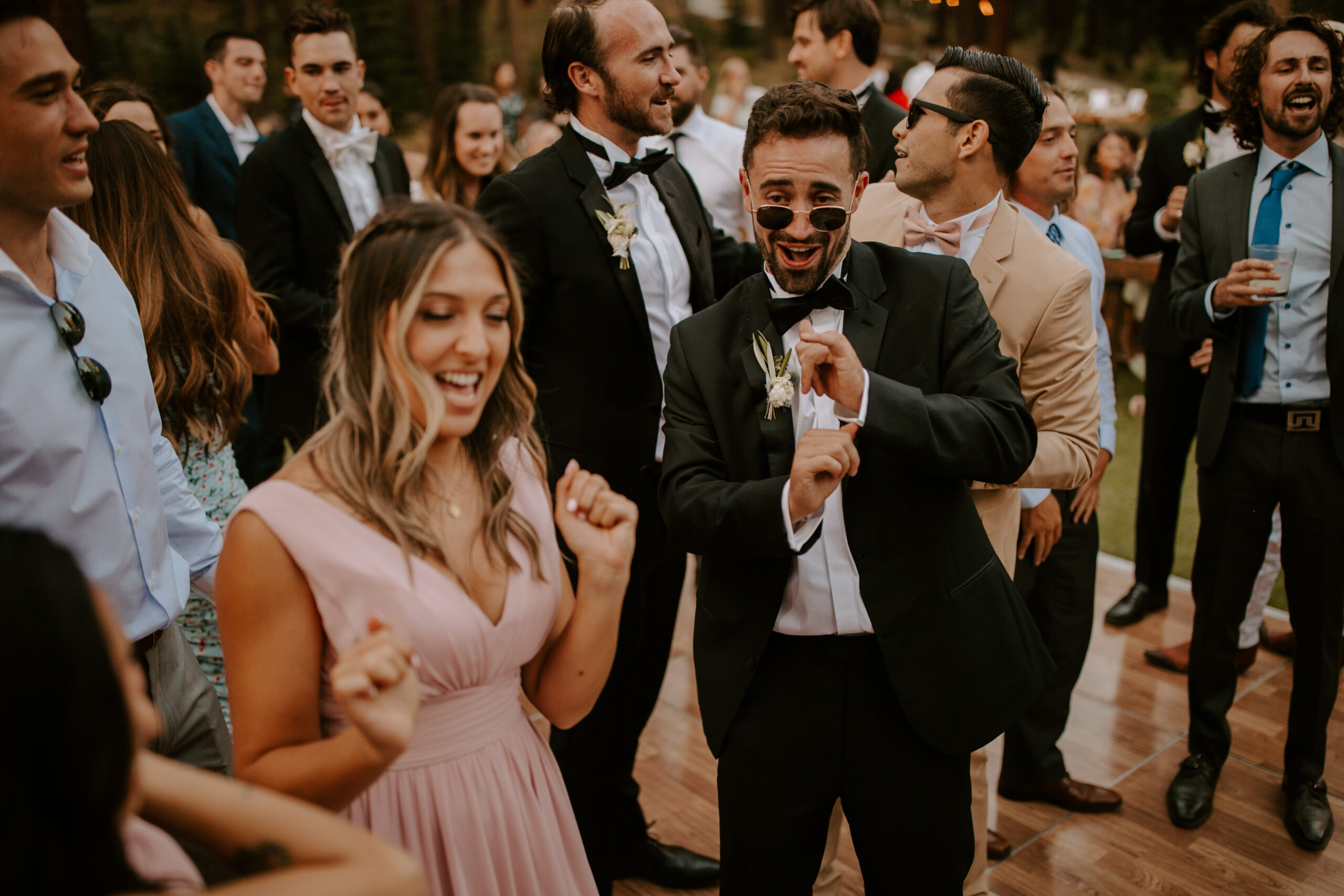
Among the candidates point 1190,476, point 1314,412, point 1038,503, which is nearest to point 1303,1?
point 1190,476

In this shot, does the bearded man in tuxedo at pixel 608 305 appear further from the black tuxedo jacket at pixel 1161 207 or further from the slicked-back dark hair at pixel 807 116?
the black tuxedo jacket at pixel 1161 207

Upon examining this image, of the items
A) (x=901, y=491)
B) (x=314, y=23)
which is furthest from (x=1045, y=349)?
(x=314, y=23)

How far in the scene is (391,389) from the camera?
1.48 meters

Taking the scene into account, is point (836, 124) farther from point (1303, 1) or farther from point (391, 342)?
point (1303, 1)

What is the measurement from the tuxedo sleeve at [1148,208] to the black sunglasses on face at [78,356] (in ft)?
13.1

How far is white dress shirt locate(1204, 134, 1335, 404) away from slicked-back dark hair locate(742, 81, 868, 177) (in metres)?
1.70

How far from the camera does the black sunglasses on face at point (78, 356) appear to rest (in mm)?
1673

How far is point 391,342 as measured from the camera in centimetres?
147

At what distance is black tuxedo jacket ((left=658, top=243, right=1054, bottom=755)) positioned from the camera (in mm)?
1744

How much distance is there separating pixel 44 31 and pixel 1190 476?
6.87 metres

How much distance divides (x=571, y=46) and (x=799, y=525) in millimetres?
1614

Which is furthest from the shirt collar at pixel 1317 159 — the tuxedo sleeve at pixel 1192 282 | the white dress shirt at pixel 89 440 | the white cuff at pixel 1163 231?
the white dress shirt at pixel 89 440

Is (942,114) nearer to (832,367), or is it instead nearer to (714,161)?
(832,367)

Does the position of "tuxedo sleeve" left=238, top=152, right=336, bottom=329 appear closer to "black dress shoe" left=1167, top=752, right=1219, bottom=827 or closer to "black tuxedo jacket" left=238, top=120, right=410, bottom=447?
"black tuxedo jacket" left=238, top=120, right=410, bottom=447
